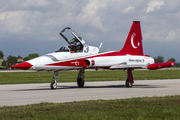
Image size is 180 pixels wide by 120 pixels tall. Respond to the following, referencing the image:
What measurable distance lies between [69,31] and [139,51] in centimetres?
710

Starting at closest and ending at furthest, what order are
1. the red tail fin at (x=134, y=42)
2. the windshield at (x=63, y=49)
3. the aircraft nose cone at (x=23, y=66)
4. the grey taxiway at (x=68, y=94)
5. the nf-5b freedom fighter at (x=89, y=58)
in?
1. the grey taxiway at (x=68, y=94)
2. the aircraft nose cone at (x=23, y=66)
3. the nf-5b freedom fighter at (x=89, y=58)
4. the windshield at (x=63, y=49)
5. the red tail fin at (x=134, y=42)

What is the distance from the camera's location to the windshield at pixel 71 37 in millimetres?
22172

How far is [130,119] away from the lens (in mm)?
9008

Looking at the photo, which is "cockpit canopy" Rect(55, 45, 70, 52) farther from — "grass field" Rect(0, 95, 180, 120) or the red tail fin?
"grass field" Rect(0, 95, 180, 120)

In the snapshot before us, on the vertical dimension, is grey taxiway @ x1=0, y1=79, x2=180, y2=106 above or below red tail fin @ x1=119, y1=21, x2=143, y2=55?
below

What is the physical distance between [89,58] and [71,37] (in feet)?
7.17

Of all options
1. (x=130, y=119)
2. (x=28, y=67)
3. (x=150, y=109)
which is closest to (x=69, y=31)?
(x=28, y=67)

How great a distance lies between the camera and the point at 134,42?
84.6 feet

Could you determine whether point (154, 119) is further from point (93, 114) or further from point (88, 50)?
point (88, 50)

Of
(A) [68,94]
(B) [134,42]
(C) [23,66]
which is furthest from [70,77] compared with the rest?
(A) [68,94]

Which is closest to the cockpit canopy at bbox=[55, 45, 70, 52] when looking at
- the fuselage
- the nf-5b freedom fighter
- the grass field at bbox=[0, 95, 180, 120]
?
the nf-5b freedom fighter

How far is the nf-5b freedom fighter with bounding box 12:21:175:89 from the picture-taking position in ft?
65.6

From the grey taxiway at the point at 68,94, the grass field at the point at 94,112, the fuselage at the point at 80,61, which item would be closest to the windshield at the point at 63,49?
the fuselage at the point at 80,61

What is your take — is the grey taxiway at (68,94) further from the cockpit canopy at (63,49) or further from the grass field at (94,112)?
the cockpit canopy at (63,49)
